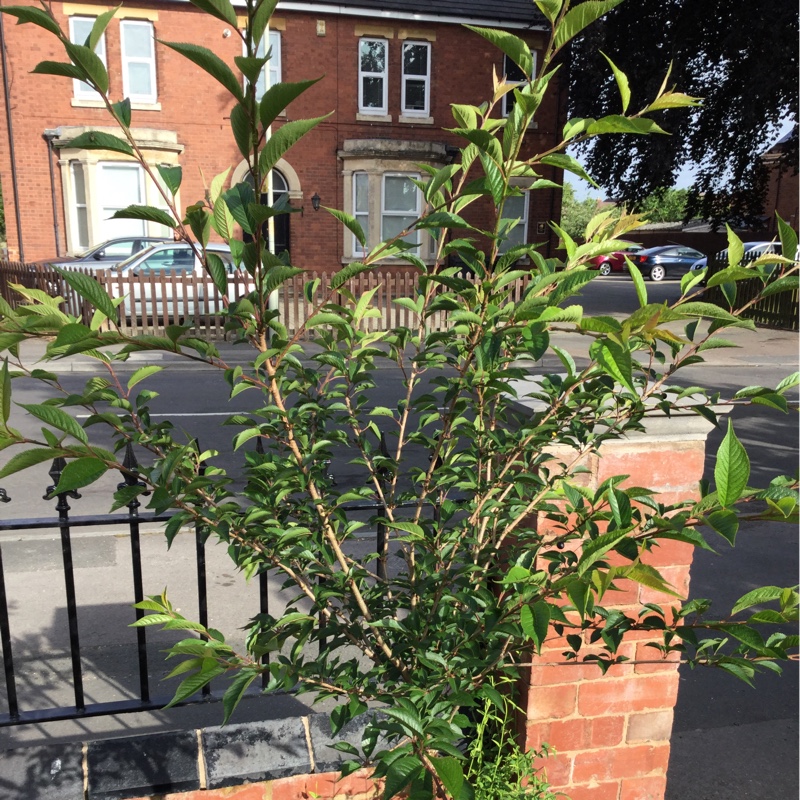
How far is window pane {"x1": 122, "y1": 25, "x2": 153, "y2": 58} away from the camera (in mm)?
19953

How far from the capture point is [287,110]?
20.5m

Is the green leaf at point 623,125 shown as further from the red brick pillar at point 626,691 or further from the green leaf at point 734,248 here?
the red brick pillar at point 626,691

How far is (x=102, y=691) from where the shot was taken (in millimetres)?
3664

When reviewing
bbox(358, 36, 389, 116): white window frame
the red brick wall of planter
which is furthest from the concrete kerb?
bbox(358, 36, 389, 116): white window frame

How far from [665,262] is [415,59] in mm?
21356

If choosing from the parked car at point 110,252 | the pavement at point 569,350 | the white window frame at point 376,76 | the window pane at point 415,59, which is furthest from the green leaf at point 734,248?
the window pane at point 415,59

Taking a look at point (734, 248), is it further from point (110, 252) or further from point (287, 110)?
point (287, 110)

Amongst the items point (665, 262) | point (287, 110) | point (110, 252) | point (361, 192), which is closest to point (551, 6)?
point (110, 252)

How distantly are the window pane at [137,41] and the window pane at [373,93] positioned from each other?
572 centimetres

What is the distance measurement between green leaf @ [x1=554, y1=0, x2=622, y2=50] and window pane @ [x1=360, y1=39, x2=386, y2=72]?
862 inches

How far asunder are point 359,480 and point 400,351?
198 inches

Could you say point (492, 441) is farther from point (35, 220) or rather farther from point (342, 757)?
point (35, 220)

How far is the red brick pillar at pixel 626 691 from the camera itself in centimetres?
222

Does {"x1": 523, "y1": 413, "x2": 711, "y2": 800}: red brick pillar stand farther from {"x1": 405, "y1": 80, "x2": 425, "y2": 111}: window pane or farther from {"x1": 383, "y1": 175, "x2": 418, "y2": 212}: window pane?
{"x1": 405, "y1": 80, "x2": 425, "y2": 111}: window pane
